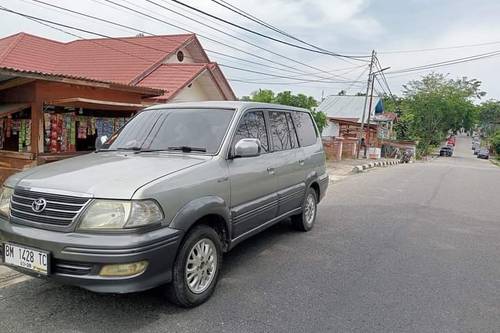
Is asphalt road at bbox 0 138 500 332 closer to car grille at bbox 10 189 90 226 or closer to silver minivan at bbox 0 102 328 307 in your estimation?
silver minivan at bbox 0 102 328 307

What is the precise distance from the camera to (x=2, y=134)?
8.04 m

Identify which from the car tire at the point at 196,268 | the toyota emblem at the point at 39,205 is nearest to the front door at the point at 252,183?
the car tire at the point at 196,268

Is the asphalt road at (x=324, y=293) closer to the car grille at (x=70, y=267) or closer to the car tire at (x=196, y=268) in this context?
the car tire at (x=196, y=268)

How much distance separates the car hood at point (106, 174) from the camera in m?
2.93

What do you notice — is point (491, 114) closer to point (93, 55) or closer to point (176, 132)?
point (93, 55)

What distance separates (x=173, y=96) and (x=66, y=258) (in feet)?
33.2

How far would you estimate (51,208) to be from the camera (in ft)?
9.70

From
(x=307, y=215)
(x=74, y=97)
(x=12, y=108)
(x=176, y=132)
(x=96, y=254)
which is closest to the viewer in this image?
(x=96, y=254)

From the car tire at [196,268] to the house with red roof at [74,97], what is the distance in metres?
4.75

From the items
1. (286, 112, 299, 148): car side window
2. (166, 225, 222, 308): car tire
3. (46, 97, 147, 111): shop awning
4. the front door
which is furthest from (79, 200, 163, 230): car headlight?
(46, 97, 147, 111): shop awning

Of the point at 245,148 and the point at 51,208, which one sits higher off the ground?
the point at 245,148

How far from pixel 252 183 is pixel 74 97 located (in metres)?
5.31

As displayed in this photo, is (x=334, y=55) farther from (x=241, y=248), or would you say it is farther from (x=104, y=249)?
(x=104, y=249)

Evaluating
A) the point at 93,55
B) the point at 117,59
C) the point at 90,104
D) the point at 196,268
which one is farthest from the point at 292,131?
the point at 93,55
